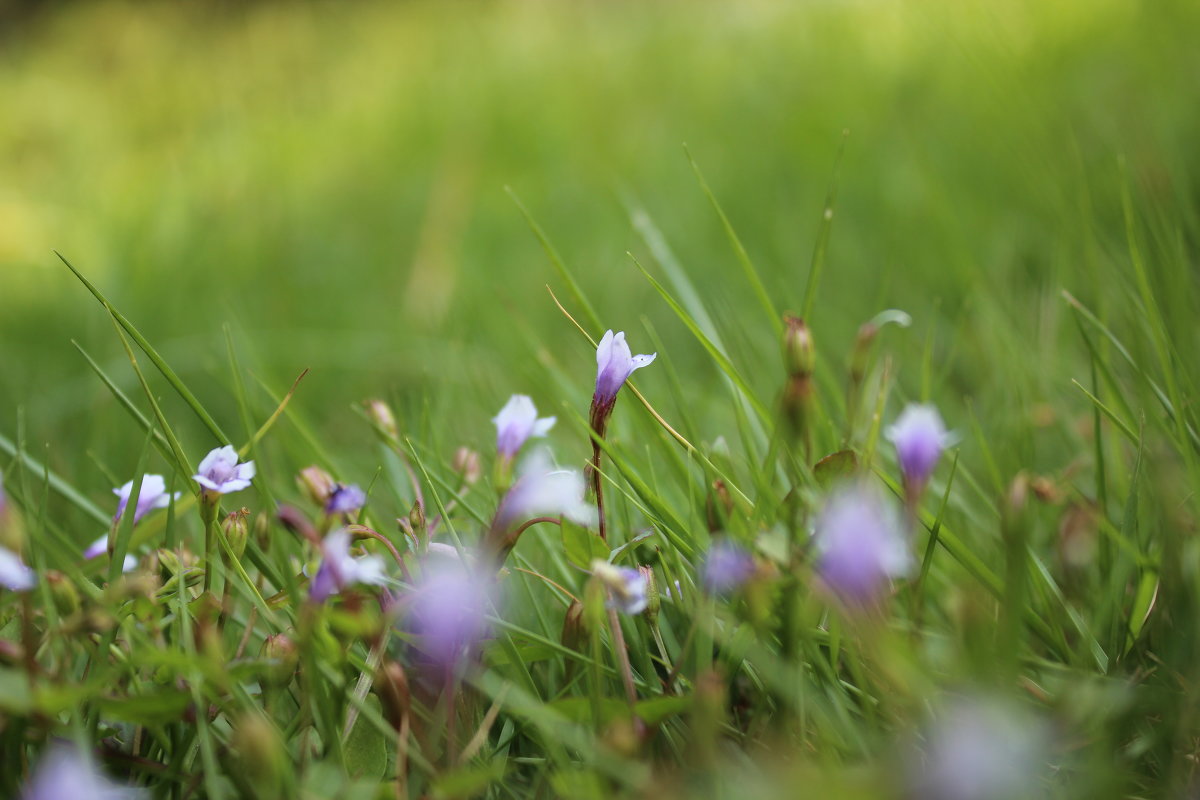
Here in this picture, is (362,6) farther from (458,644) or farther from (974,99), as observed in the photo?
(458,644)

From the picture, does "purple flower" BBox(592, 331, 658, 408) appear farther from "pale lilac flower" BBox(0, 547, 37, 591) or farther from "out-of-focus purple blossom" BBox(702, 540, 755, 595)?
"pale lilac flower" BBox(0, 547, 37, 591)

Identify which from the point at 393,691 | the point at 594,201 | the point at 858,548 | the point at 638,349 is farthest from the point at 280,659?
the point at 594,201

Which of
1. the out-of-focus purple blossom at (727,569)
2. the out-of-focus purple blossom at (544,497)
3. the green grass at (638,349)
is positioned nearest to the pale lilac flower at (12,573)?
the green grass at (638,349)

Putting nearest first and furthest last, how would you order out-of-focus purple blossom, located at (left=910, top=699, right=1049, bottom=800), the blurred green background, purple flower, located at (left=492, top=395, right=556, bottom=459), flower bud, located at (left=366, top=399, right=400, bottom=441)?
out-of-focus purple blossom, located at (left=910, top=699, right=1049, bottom=800) < purple flower, located at (left=492, top=395, right=556, bottom=459) < flower bud, located at (left=366, top=399, right=400, bottom=441) < the blurred green background

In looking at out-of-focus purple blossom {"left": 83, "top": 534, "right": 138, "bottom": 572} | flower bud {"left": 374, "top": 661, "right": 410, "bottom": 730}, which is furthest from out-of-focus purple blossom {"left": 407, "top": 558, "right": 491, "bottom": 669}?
out-of-focus purple blossom {"left": 83, "top": 534, "right": 138, "bottom": 572}

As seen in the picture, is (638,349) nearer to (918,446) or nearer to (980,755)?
(918,446)
